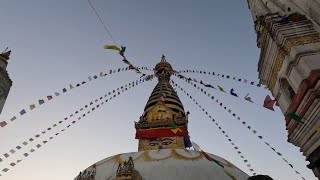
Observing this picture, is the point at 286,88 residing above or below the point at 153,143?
above

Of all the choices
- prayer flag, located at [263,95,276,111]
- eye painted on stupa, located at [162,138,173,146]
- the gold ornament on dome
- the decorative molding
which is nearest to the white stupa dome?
the gold ornament on dome

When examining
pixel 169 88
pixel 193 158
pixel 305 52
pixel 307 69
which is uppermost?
pixel 169 88

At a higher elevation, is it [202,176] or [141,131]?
[141,131]

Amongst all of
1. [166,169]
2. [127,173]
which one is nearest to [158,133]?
[166,169]

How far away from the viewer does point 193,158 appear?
19.2 meters

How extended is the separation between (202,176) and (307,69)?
36.4 feet

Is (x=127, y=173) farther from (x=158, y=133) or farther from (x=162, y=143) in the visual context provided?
(x=158, y=133)

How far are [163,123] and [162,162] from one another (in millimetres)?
10268

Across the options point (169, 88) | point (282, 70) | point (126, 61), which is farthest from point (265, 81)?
point (169, 88)

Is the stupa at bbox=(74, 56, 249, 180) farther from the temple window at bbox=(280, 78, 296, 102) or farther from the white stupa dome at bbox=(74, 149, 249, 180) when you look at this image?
the temple window at bbox=(280, 78, 296, 102)

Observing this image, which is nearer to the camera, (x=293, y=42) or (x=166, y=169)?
(x=293, y=42)

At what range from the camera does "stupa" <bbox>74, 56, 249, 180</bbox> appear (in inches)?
672

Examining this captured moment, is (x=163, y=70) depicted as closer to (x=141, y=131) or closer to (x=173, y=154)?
(x=141, y=131)

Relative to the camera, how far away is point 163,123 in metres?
28.7
